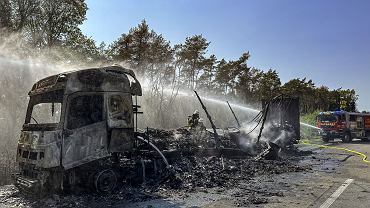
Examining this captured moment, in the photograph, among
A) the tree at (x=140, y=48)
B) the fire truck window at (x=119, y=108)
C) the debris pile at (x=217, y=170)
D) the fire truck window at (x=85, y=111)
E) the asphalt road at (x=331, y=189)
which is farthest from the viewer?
the tree at (x=140, y=48)

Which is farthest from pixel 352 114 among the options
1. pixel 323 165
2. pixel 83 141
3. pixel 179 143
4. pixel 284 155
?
pixel 83 141

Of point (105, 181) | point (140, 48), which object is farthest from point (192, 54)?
point (105, 181)

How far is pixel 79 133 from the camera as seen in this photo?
8164 mm

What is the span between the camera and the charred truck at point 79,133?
782cm

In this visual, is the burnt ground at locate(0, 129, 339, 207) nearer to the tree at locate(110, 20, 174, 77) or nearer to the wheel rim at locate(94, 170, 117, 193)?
the wheel rim at locate(94, 170, 117, 193)

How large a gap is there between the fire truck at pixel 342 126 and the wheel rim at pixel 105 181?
26.3 metres

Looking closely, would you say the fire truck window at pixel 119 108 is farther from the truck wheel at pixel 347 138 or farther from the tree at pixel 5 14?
the truck wheel at pixel 347 138

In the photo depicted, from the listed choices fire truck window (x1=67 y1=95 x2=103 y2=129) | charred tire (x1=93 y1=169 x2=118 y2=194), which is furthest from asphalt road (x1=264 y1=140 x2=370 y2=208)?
fire truck window (x1=67 y1=95 x2=103 y2=129)

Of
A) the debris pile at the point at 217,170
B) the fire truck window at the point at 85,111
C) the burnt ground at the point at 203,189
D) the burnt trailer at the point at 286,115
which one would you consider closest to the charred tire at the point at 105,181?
the burnt ground at the point at 203,189

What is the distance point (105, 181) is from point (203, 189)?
2.59m

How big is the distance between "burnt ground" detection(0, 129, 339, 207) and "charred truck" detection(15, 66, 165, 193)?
0.43 meters

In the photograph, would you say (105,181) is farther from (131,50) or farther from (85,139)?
(131,50)

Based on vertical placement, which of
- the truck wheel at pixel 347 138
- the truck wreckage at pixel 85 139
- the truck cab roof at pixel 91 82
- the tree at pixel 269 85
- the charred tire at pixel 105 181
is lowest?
the truck wheel at pixel 347 138

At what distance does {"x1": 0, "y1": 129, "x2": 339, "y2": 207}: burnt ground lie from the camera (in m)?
7.88
